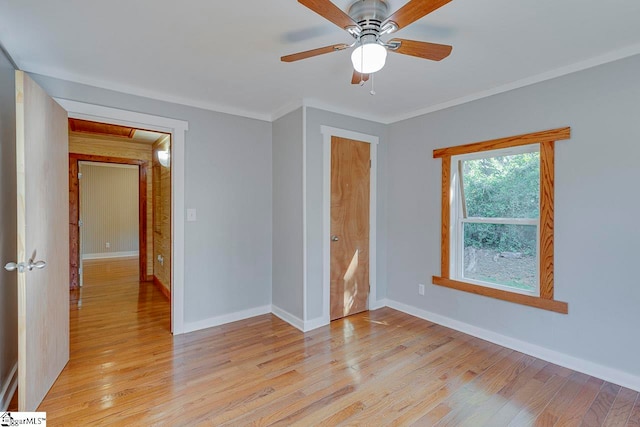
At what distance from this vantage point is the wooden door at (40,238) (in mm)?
1726

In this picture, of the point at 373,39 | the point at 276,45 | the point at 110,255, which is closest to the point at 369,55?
the point at 373,39

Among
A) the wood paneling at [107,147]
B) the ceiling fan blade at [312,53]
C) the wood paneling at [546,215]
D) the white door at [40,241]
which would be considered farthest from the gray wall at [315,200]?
the wood paneling at [107,147]

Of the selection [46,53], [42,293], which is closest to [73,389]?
[42,293]

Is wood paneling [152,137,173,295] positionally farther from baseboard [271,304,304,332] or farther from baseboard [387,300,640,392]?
baseboard [387,300,640,392]

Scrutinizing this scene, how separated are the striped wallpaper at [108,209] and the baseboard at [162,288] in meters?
3.53

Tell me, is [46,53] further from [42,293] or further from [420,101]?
[420,101]

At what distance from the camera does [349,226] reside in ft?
11.6

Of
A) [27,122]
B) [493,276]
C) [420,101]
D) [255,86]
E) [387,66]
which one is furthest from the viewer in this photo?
[420,101]

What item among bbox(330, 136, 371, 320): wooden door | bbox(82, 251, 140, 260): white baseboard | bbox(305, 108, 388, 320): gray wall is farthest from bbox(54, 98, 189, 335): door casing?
bbox(82, 251, 140, 260): white baseboard

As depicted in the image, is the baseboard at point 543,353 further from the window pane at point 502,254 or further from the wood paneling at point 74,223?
the wood paneling at point 74,223

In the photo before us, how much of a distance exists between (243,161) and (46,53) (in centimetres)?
178

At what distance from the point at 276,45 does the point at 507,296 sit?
284cm

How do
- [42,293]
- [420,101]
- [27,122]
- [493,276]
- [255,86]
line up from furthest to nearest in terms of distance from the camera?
[420,101], [493,276], [255,86], [42,293], [27,122]

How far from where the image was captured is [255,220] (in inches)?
142
